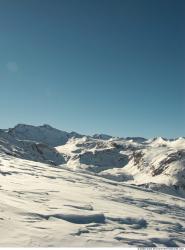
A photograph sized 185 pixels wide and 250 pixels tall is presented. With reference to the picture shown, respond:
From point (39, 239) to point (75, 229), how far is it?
1.90 metres

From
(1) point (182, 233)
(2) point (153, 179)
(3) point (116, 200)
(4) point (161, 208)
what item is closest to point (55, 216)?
(1) point (182, 233)

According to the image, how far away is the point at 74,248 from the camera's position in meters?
11.1

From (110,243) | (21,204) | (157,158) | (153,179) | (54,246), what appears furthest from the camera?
(157,158)

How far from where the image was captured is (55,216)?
14.2 meters

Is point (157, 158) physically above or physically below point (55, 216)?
above

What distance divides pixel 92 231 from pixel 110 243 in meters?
1.13

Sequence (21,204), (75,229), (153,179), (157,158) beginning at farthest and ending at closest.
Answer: (157,158) < (153,179) < (21,204) < (75,229)

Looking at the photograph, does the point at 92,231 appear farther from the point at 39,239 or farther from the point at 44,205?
the point at 44,205

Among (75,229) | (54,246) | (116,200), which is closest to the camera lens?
(54,246)

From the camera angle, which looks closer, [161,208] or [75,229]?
[75,229]

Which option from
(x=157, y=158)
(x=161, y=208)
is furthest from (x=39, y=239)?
(x=157, y=158)

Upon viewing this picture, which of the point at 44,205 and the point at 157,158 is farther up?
the point at 157,158

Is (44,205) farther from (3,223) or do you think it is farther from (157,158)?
(157,158)

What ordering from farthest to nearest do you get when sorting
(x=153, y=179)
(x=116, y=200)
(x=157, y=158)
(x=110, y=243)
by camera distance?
(x=157, y=158)
(x=153, y=179)
(x=116, y=200)
(x=110, y=243)
